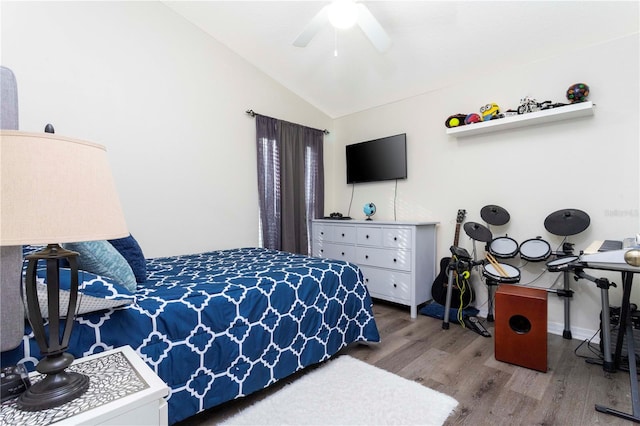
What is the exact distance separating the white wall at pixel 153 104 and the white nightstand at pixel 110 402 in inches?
75.9

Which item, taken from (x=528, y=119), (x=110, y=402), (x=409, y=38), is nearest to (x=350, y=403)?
(x=110, y=402)

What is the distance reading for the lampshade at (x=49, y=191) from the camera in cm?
68

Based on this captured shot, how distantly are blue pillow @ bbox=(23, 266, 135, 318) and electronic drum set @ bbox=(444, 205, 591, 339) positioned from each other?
2.50m

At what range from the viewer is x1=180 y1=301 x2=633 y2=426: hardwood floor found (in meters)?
1.57

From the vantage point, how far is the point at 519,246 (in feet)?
8.80

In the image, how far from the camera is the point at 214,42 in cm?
318

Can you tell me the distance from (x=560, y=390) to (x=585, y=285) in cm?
115

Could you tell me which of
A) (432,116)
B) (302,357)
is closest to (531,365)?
(302,357)

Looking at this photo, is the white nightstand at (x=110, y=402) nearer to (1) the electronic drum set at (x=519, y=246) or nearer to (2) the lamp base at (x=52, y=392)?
(2) the lamp base at (x=52, y=392)

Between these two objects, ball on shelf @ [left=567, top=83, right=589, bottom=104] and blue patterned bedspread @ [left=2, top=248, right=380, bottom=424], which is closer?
blue patterned bedspread @ [left=2, top=248, right=380, bottom=424]

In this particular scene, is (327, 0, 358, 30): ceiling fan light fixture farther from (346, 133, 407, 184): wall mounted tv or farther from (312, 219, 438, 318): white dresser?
(312, 219, 438, 318): white dresser

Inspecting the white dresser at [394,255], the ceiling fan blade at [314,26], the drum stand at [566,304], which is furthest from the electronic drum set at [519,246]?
the ceiling fan blade at [314,26]

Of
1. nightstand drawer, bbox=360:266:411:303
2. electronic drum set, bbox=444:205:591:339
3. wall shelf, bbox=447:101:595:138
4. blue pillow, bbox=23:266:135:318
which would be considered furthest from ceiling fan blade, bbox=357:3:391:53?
blue pillow, bbox=23:266:135:318

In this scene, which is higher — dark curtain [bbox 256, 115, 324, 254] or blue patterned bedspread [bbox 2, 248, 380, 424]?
dark curtain [bbox 256, 115, 324, 254]
